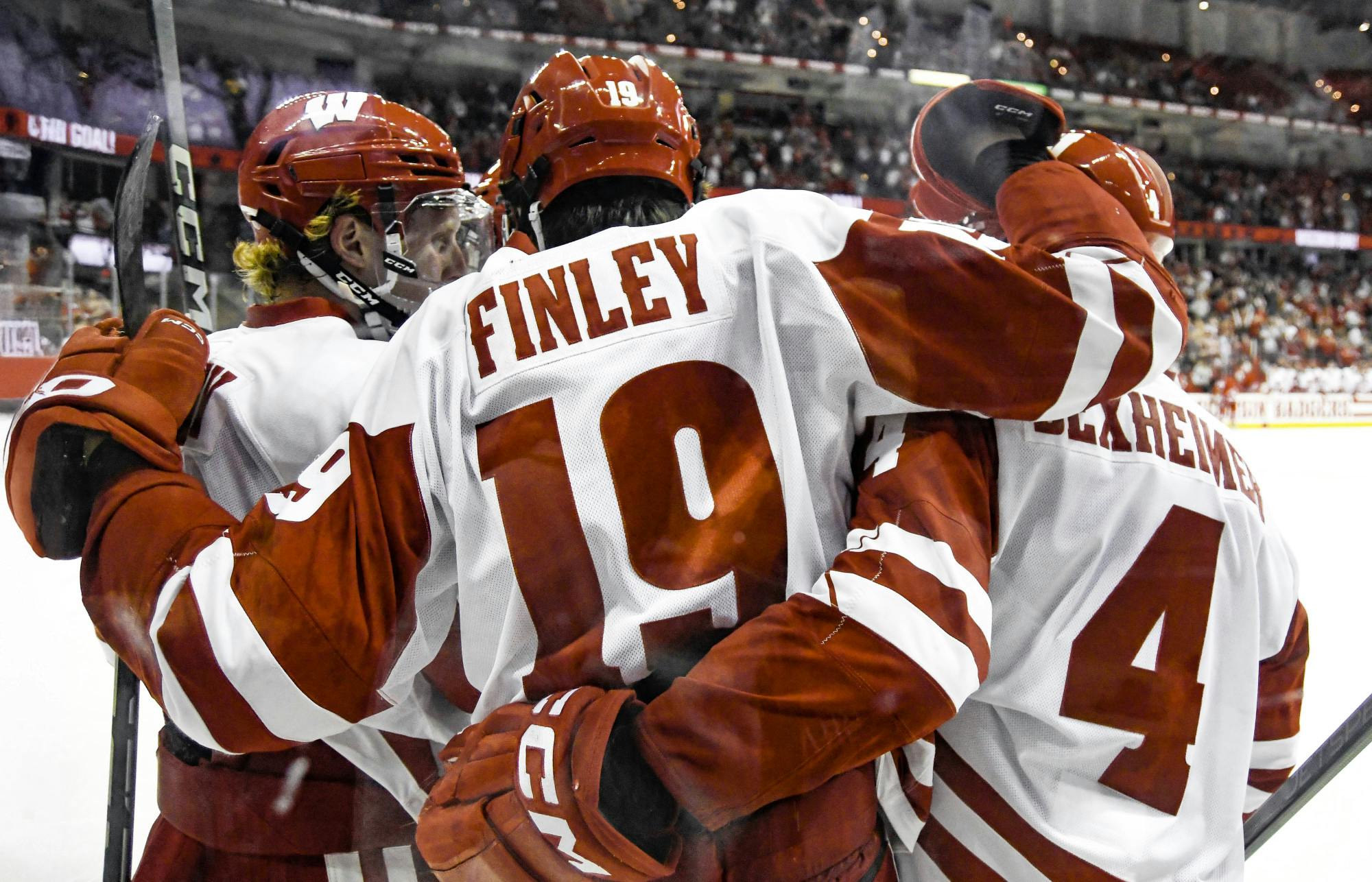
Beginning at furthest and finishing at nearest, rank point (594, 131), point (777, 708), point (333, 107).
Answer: point (594, 131)
point (333, 107)
point (777, 708)

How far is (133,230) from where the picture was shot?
0.62m

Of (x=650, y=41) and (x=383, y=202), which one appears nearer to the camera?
(x=650, y=41)

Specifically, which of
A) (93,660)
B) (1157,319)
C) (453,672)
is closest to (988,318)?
(1157,319)

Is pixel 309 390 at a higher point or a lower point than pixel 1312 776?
higher

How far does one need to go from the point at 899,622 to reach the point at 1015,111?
357 millimetres

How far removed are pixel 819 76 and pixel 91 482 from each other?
0.57 meters

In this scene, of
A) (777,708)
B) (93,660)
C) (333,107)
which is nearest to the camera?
(777,708)

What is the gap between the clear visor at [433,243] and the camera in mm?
870

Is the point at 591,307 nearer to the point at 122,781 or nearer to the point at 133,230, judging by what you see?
the point at 133,230

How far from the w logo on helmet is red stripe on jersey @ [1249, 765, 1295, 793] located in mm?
1040

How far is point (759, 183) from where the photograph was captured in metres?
0.61

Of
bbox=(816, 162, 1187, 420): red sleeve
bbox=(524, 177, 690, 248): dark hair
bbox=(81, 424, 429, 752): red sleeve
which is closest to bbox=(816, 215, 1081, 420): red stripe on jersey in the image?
bbox=(816, 162, 1187, 420): red sleeve

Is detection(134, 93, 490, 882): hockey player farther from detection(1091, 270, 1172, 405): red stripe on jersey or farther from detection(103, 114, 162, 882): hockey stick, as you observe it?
detection(1091, 270, 1172, 405): red stripe on jersey

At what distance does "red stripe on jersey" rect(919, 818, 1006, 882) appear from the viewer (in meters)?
0.80
